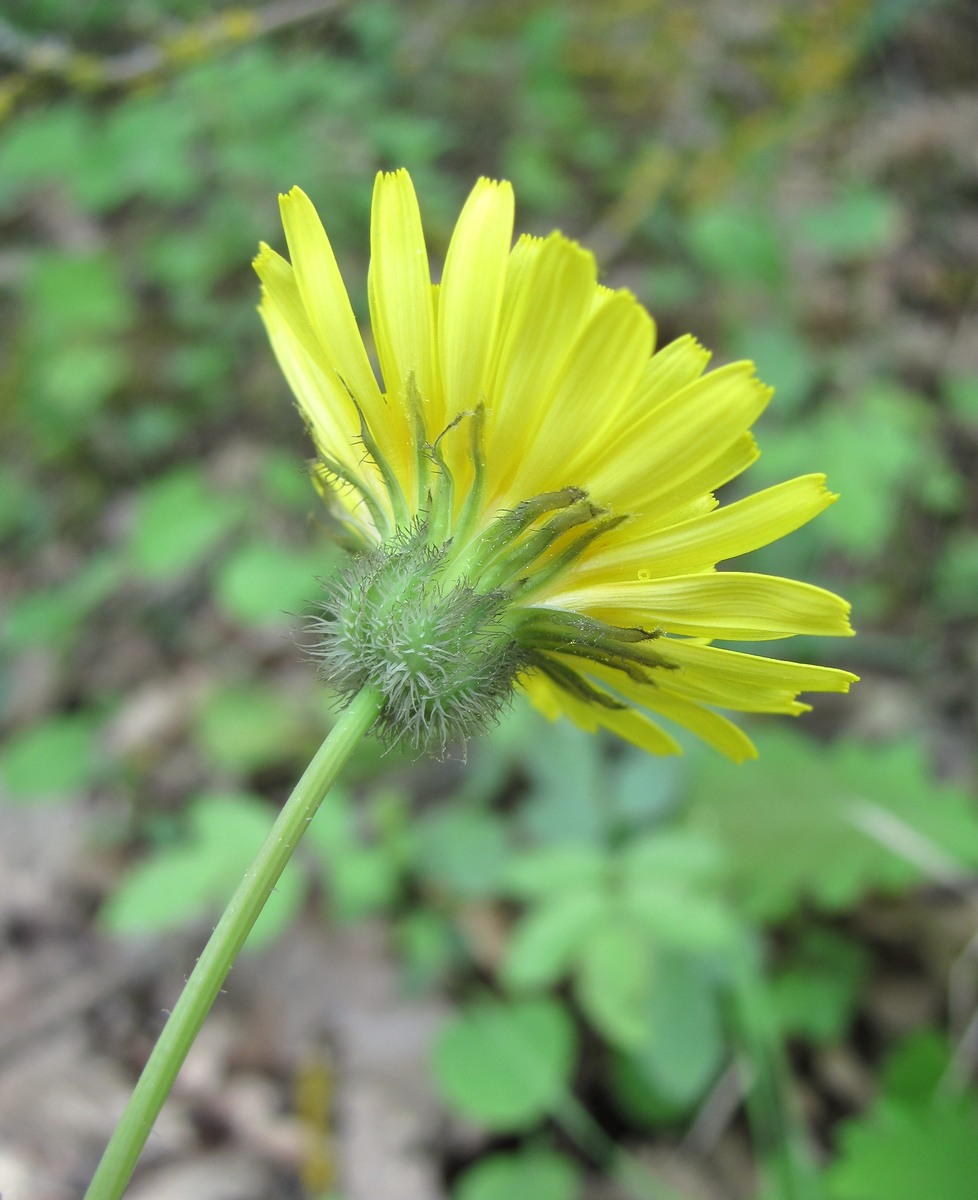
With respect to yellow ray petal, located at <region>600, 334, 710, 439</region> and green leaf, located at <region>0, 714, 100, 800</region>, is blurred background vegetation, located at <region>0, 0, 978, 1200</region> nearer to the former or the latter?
green leaf, located at <region>0, 714, 100, 800</region>

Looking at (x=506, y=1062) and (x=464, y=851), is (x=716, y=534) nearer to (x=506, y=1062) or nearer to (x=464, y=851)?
(x=506, y=1062)

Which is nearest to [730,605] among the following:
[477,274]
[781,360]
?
[477,274]

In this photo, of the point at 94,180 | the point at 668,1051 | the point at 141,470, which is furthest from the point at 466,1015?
the point at 94,180

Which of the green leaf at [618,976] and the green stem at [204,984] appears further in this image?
the green leaf at [618,976]

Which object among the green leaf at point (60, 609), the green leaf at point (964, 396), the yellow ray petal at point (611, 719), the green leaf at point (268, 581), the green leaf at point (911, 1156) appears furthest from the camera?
the green leaf at point (964, 396)

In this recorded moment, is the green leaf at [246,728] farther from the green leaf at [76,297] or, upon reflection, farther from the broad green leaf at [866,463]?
the broad green leaf at [866,463]

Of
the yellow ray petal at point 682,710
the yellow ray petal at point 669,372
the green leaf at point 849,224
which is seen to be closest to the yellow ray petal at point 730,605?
the yellow ray petal at point 682,710

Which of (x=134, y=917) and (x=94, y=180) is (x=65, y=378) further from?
(x=134, y=917)
